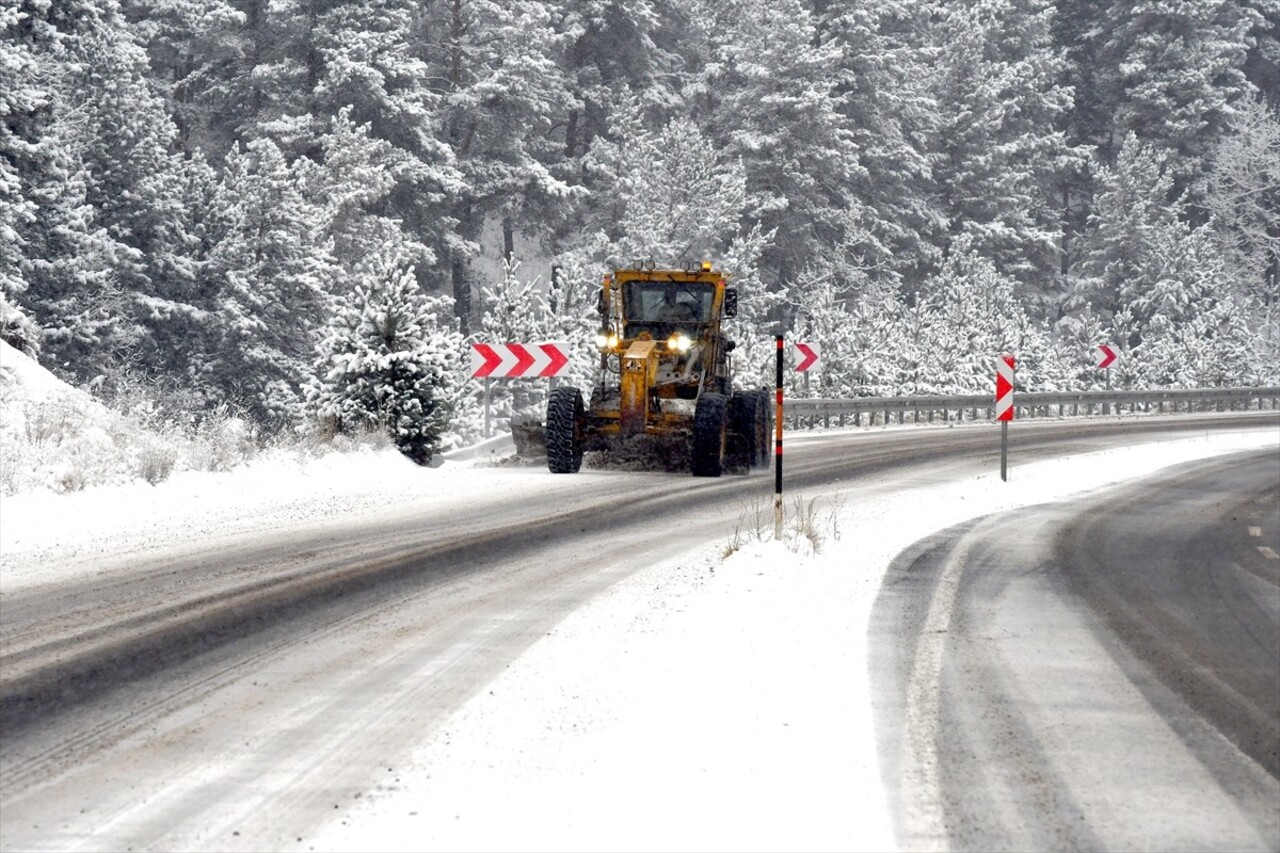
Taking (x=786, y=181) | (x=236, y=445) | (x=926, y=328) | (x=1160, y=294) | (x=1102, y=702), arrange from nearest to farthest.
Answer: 1. (x=1102, y=702)
2. (x=236, y=445)
3. (x=926, y=328)
4. (x=786, y=181)
5. (x=1160, y=294)

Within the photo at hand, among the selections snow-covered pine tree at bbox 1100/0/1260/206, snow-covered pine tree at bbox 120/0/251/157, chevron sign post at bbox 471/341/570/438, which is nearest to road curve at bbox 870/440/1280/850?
chevron sign post at bbox 471/341/570/438

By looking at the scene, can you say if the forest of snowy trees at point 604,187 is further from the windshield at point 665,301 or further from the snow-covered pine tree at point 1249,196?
the windshield at point 665,301

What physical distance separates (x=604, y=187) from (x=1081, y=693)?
5021 cm

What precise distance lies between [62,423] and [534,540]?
22.2ft

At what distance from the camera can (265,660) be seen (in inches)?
305

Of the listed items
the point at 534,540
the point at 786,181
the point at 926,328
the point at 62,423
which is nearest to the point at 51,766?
the point at 534,540

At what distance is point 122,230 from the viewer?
1399 inches

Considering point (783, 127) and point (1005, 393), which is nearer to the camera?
point (1005, 393)

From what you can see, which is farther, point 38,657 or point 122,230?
point 122,230

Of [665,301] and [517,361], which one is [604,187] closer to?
[517,361]

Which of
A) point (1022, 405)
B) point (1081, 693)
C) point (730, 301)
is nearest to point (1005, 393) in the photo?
point (730, 301)

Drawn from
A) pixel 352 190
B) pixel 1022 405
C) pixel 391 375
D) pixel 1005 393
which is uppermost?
pixel 352 190

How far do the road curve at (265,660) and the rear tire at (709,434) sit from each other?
442cm

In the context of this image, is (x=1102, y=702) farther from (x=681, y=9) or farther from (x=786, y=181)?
(x=681, y=9)
